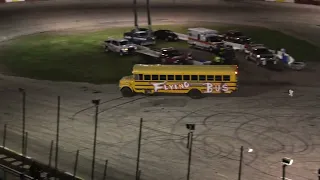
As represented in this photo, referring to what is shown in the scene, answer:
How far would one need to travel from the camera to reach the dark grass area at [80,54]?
4016 cm

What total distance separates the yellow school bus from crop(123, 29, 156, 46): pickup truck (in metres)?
15.2

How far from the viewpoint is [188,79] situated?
33812 mm

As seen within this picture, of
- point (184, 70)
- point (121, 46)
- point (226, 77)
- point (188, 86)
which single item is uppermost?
Answer: point (184, 70)

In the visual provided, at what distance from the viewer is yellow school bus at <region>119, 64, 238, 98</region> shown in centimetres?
3366

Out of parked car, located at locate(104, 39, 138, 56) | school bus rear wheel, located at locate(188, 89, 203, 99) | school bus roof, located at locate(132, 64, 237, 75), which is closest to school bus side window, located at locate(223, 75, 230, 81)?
school bus roof, located at locate(132, 64, 237, 75)

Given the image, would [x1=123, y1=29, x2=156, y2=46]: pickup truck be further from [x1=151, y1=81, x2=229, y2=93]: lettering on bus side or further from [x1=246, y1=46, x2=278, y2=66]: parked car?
[x1=151, y1=81, x2=229, y2=93]: lettering on bus side

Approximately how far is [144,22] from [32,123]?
34.5 metres

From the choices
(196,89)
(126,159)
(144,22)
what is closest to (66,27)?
(144,22)

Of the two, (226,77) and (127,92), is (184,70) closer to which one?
(226,77)

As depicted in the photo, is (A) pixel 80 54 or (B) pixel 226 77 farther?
(A) pixel 80 54

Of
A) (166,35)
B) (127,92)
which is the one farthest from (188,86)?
(166,35)

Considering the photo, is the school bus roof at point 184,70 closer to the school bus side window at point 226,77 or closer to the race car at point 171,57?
the school bus side window at point 226,77

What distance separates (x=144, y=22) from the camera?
62469 mm

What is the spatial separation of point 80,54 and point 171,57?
28.4 ft
